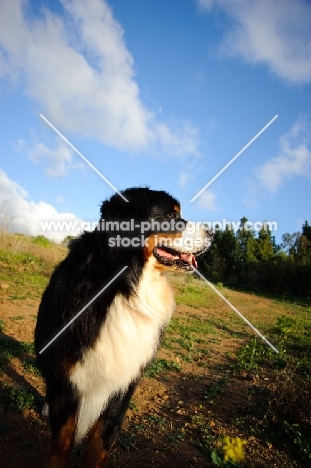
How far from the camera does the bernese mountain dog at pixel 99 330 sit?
251 centimetres

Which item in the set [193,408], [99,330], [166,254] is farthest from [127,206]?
[193,408]

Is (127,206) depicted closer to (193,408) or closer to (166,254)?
(166,254)

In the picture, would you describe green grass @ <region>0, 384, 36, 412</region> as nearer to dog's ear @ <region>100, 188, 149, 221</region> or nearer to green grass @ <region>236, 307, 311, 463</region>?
dog's ear @ <region>100, 188, 149, 221</region>

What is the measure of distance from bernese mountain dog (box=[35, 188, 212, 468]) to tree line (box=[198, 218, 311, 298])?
30.7 meters

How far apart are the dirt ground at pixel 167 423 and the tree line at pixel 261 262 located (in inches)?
1120

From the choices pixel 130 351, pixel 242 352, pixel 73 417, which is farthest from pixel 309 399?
pixel 242 352

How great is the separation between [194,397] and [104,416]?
6.86 ft

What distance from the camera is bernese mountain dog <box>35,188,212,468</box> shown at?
8.23ft

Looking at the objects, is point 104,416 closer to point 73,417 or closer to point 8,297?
point 73,417

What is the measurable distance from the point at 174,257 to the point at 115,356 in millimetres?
1075

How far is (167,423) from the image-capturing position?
3.61m

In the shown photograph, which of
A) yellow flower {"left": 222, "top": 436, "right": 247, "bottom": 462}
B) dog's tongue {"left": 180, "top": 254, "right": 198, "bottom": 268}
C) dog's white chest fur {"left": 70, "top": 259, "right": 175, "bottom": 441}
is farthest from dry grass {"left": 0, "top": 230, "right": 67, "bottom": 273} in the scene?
yellow flower {"left": 222, "top": 436, "right": 247, "bottom": 462}

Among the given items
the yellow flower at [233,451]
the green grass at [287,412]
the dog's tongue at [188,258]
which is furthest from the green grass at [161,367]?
the dog's tongue at [188,258]

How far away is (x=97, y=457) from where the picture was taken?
256 cm
